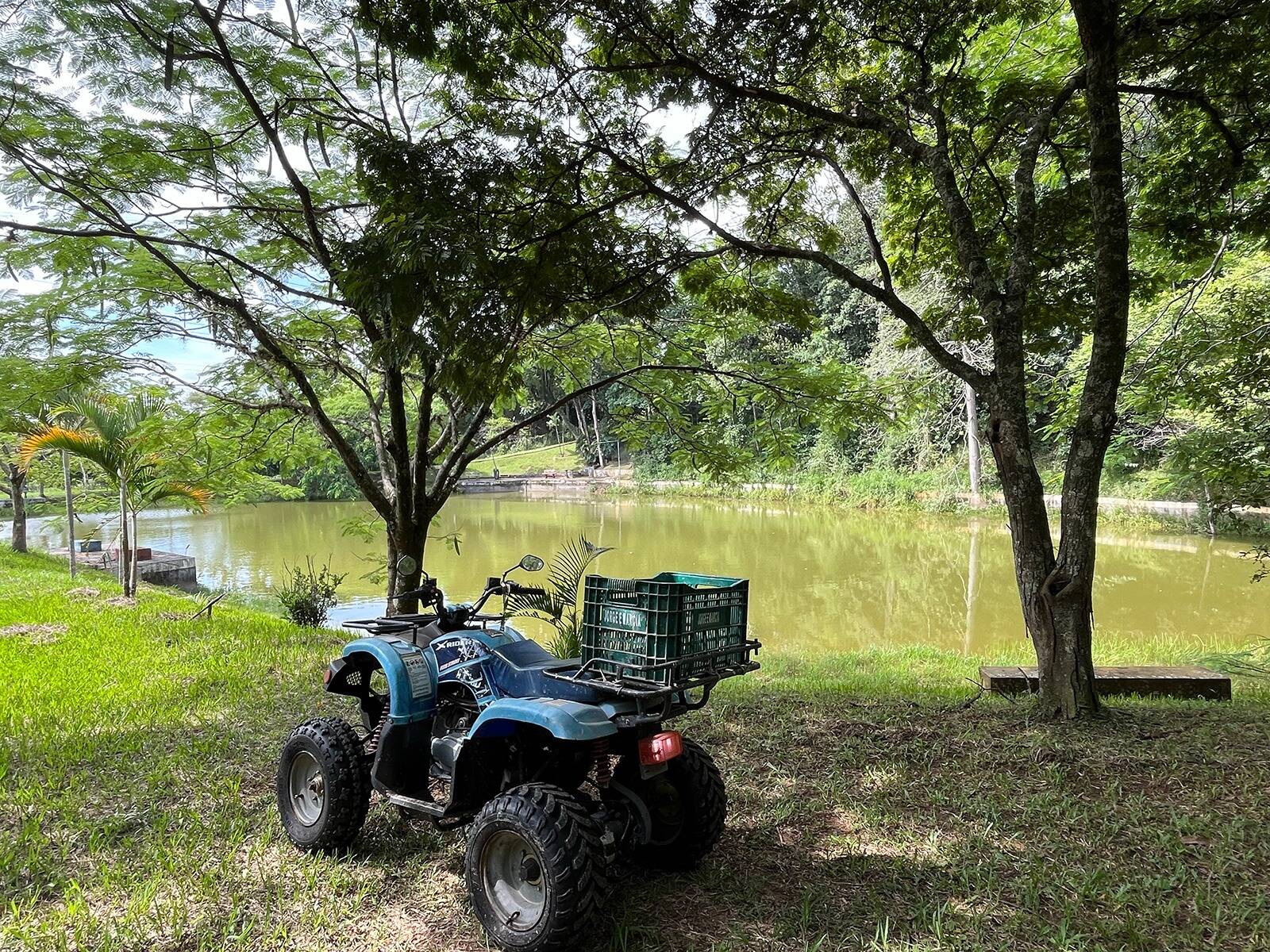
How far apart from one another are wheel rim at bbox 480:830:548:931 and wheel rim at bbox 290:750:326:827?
1084 millimetres

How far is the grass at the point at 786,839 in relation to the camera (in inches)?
101

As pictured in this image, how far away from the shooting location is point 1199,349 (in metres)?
7.62

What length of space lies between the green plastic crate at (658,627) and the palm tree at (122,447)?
29.2 feet

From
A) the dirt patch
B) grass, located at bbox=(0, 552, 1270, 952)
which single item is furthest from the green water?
→ grass, located at bbox=(0, 552, 1270, 952)

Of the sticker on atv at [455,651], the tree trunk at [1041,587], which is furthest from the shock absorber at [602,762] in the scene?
the tree trunk at [1041,587]

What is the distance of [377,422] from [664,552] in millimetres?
11128

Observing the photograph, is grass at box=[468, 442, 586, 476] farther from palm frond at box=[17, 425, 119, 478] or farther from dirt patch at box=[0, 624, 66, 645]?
dirt patch at box=[0, 624, 66, 645]

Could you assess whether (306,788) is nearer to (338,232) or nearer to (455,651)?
(455,651)

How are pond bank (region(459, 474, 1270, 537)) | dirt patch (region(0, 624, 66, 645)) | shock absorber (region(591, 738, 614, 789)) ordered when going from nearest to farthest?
shock absorber (region(591, 738, 614, 789)), dirt patch (region(0, 624, 66, 645)), pond bank (region(459, 474, 1270, 537))

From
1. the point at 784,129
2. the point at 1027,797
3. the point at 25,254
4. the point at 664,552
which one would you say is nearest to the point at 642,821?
the point at 1027,797

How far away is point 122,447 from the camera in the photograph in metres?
9.98

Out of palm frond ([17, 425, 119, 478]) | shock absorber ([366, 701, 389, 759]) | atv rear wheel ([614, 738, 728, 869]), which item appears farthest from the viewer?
palm frond ([17, 425, 119, 478])

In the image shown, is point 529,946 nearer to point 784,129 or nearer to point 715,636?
point 715,636

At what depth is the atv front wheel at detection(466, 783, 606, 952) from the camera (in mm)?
2342
